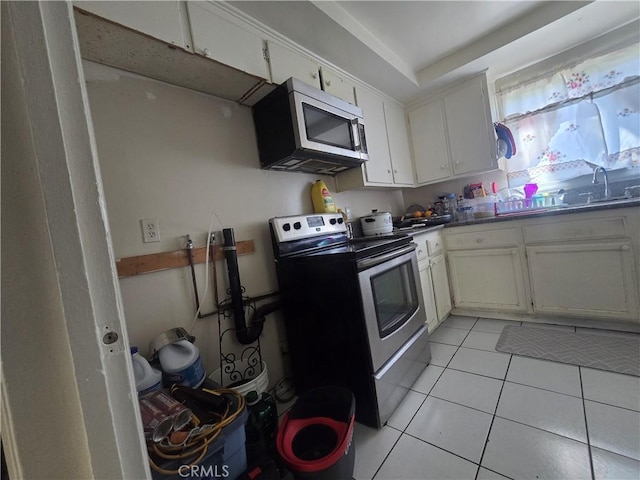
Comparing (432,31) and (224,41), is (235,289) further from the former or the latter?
(432,31)

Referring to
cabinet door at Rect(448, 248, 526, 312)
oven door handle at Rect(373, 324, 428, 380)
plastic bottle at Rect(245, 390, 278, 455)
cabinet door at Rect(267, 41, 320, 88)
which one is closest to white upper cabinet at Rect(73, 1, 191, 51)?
cabinet door at Rect(267, 41, 320, 88)

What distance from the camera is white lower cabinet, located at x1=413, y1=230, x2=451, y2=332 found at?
6.61ft

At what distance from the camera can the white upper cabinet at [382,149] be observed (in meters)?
2.15

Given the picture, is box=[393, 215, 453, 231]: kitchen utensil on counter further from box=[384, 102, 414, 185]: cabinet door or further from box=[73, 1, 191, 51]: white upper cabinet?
box=[73, 1, 191, 51]: white upper cabinet

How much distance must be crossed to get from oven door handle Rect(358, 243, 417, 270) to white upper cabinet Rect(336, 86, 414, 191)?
0.71 meters

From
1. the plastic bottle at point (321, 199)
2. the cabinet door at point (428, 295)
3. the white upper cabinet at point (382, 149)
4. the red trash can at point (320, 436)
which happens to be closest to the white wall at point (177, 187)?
the plastic bottle at point (321, 199)

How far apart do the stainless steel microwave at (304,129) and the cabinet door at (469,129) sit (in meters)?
1.23

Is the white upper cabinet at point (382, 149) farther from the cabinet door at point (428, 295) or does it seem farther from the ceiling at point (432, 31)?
the cabinet door at point (428, 295)

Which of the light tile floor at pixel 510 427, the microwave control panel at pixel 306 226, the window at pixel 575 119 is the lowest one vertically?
the light tile floor at pixel 510 427

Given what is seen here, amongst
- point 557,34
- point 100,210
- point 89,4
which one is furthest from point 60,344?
point 557,34

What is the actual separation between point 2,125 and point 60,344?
0.92 ft

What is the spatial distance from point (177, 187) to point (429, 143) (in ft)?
8.06

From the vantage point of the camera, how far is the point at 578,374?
1.42 metres

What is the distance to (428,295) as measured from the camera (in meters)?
2.04
